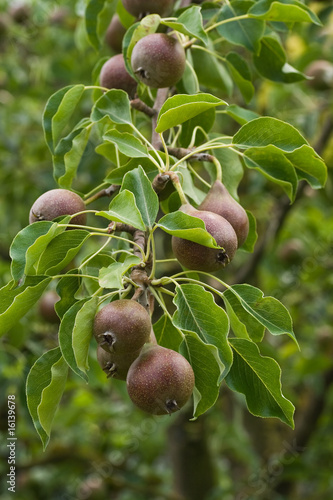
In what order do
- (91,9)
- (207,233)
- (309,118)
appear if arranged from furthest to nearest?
(309,118), (91,9), (207,233)

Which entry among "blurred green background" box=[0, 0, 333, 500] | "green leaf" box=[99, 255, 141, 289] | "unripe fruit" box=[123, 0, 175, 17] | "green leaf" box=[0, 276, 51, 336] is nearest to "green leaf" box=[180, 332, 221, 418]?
"green leaf" box=[99, 255, 141, 289]

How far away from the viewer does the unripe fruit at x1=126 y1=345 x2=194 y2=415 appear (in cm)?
90

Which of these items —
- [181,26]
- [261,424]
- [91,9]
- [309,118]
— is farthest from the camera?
[261,424]

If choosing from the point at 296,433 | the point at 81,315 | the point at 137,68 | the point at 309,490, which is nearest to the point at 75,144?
the point at 137,68

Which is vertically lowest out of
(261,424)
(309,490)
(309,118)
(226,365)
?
(309,490)

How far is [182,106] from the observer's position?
0.98 m

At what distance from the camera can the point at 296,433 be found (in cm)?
277

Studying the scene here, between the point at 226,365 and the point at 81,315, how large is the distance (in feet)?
0.78

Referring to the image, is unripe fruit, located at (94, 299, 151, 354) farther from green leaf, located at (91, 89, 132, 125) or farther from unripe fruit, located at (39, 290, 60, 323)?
unripe fruit, located at (39, 290, 60, 323)

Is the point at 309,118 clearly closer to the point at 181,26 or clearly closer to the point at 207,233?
the point at 181,26

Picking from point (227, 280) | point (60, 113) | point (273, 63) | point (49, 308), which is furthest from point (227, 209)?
point (227, 280)

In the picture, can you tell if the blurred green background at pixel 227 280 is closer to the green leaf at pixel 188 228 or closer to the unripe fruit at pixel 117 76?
the unripe fruit at pixel 117 76

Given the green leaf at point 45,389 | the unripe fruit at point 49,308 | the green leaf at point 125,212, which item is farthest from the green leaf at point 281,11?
the unripe fruit at point 49,308

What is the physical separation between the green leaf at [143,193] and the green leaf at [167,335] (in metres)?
0.21
